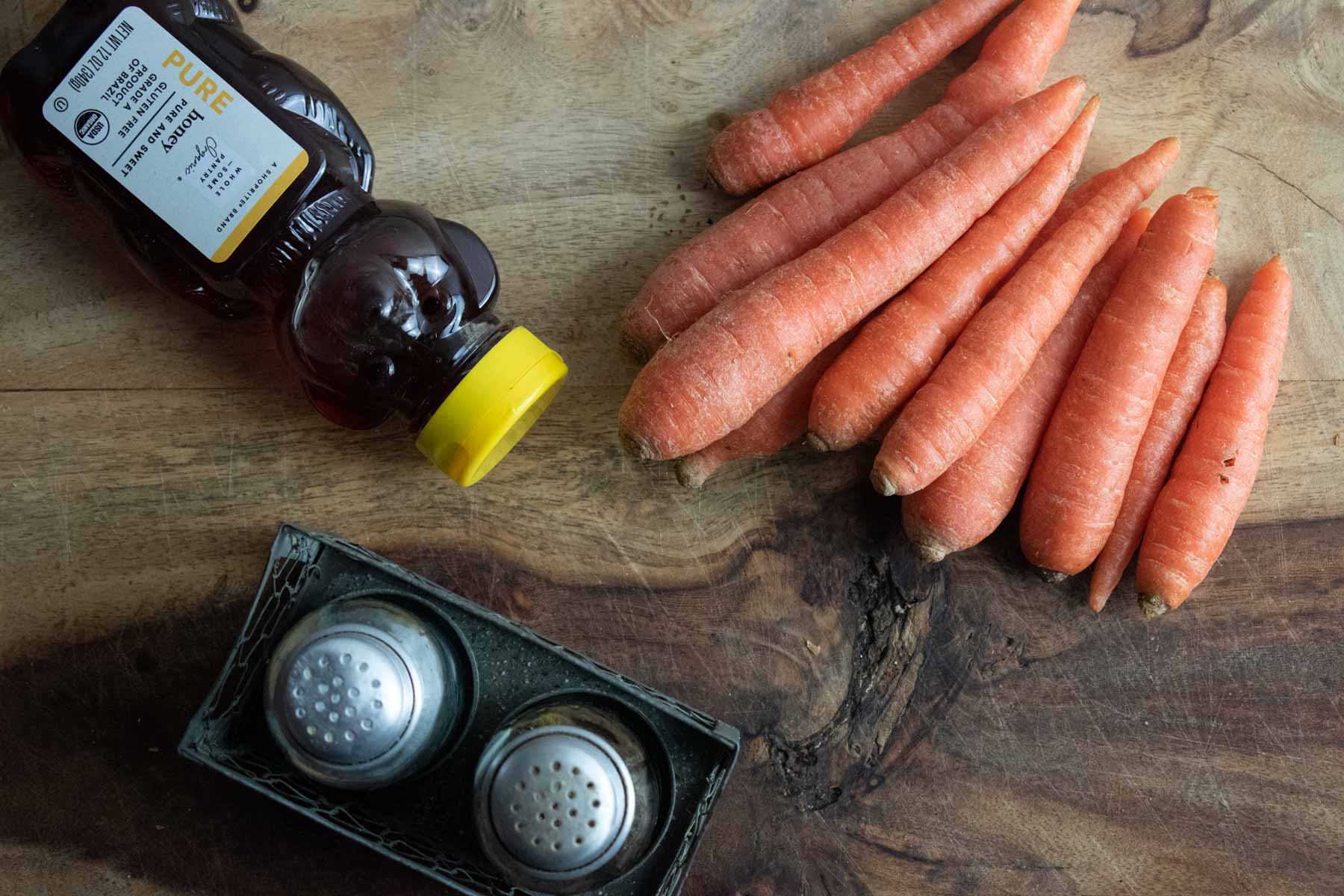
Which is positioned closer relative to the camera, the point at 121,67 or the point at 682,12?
the point at 121,67

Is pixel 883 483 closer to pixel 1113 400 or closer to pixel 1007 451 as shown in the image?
pixel 1007 451

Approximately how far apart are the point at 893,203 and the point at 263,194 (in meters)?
0.67

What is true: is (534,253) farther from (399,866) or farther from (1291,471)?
(1291,471)

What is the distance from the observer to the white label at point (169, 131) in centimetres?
88

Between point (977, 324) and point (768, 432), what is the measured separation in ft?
0.88

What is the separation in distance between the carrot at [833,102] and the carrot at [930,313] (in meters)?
0.19

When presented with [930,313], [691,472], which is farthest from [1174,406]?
[691,472]

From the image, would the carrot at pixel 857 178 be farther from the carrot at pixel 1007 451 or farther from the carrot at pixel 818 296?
the carrot at pixel 1007 451

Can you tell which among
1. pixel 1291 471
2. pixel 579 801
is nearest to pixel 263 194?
pixel 579 801

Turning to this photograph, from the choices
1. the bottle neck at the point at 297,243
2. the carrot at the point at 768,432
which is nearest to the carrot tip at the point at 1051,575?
the carrot at the point at 768,432

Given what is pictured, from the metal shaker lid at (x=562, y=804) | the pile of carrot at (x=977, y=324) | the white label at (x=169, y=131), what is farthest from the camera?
the pile of carrot at (x=977, y=324)

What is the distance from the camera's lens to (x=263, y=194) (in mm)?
892

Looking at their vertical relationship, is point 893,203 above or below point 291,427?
above

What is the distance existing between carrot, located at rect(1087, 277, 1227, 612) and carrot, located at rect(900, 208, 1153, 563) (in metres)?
0.10
